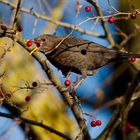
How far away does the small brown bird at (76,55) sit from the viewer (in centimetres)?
540

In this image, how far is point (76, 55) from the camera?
5.47 meters

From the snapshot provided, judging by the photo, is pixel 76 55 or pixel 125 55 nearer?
pixel 125 55

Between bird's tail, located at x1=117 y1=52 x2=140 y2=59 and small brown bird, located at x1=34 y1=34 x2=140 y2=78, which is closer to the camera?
bird's tail, located at x1=117 y1=52 x2=140 y2=59

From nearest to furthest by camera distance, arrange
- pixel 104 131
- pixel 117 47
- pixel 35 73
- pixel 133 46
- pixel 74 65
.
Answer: pixel 104 131 → pixel 74 65 → pixel 117 47 → pixel 35 73 → pixel 133 46

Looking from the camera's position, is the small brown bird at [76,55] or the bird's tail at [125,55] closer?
the bird's tail at [125,55]

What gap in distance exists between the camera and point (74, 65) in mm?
5445

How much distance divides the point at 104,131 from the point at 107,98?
14.7ft

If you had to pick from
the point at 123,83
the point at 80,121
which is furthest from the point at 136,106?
the point at 80,121

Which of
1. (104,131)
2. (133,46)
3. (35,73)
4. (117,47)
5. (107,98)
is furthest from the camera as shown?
(107,98)

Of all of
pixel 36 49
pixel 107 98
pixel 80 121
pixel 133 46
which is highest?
pixel 36 49

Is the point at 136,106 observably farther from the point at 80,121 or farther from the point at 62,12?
the point at 80,121

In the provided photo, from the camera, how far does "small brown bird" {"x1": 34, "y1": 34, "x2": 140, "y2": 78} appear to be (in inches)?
213

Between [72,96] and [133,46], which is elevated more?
[72,96]

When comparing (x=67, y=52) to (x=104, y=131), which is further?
(x=67, y=52)
